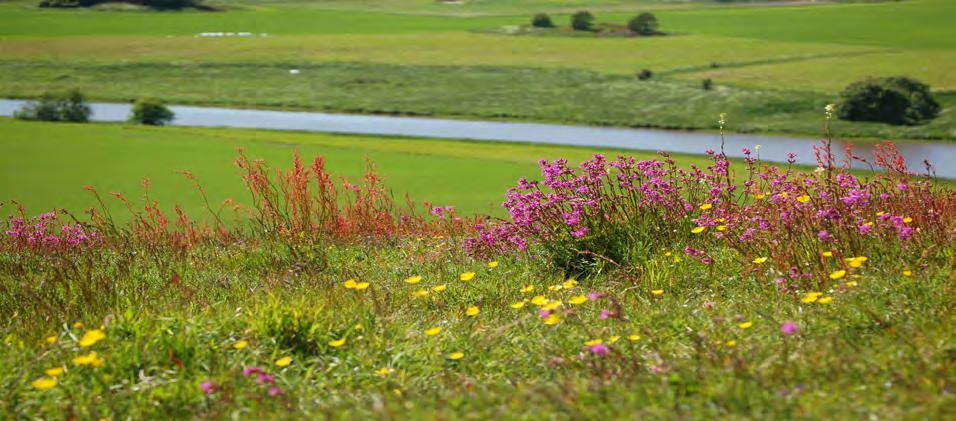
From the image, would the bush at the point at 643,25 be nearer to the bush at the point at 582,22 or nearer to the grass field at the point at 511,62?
the grass field at the point at 511,62

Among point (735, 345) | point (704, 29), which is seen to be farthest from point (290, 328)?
point (704, 29)

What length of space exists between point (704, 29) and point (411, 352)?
4321 cm

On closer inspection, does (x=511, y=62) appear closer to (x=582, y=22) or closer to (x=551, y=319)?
(x=582, y=22)

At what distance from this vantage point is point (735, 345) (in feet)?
14.1

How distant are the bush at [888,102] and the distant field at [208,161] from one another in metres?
6.59

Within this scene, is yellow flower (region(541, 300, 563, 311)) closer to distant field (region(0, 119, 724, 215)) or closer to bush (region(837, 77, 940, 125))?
distant field (region(0, 119, 724, 215))

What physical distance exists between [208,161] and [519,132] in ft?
34.4

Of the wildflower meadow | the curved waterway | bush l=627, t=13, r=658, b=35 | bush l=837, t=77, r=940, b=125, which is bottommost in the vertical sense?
the curved waterway

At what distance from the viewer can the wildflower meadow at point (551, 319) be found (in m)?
3.85

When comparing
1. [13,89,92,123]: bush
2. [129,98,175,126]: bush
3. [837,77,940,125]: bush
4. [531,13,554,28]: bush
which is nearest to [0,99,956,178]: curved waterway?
[129,98,175,126]: bush

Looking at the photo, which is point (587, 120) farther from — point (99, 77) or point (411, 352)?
point (411, 352)

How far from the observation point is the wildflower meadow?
3850mm

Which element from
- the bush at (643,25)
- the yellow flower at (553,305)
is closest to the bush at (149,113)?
the bush at (643,25)

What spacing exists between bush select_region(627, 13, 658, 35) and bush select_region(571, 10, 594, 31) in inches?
66.0
